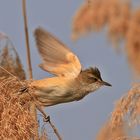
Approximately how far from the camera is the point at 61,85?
395 centimetres

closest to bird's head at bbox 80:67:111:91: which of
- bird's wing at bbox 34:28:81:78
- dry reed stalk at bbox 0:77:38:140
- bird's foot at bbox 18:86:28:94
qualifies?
bird's wing at bbox 34:28:81:78

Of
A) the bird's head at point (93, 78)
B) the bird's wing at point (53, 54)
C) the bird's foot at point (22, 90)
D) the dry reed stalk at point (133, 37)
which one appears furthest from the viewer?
the dry reed stalk at point (133, 37)

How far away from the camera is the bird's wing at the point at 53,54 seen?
362 centimetres

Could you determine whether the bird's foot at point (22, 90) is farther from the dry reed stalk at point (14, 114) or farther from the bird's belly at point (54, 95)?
the bird's belly at point (54, 95)

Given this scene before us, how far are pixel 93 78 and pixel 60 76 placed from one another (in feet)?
0.86

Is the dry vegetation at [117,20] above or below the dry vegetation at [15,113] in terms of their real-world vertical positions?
above

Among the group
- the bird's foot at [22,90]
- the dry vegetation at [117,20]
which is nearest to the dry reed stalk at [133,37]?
the dry vegetation at [117,20]

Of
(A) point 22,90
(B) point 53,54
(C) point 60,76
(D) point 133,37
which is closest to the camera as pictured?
(A) point 22,90

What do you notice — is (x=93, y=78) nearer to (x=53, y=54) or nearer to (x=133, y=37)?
(x=53, y=54)

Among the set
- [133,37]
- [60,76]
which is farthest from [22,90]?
[133,37]

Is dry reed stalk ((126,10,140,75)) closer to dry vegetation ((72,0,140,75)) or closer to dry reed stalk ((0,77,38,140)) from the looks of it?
dry vegetation ((72,0,140,75))

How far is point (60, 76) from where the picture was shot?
4.09m

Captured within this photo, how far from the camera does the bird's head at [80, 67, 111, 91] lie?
4.08 m

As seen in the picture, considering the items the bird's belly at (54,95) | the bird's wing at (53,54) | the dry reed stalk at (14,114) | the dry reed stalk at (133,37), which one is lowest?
the dry reed stalk at (14,114)
